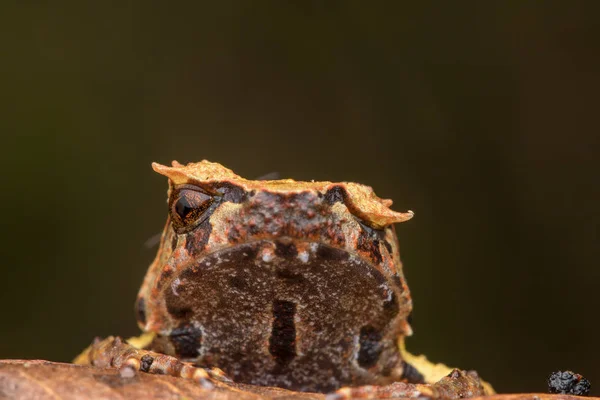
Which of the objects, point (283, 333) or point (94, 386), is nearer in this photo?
point (94, 386)

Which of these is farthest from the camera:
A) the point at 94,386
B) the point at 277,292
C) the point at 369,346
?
the point at 369,346

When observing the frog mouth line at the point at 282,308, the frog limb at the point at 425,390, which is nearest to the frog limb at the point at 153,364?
the frog mouth line at the point at 282,308

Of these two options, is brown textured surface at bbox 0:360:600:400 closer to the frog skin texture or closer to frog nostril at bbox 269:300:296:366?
the frog skin texture

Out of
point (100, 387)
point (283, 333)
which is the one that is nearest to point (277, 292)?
point (283, 333)

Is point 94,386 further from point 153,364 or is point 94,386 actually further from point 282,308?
point 282,308

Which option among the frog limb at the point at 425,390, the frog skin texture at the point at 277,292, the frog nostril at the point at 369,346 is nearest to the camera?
the frog limb at the point at 425,390

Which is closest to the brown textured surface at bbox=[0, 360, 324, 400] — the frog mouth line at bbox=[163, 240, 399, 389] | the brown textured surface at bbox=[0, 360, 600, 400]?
the brown textured surface at bbox=[0, 360, 600, 400]

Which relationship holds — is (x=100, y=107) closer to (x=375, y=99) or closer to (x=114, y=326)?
(x=114, y=326)

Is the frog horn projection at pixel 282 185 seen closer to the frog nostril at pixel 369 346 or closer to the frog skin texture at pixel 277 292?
the frog skin texture at pixel 277 292

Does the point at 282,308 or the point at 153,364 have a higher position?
the point at 282,308
